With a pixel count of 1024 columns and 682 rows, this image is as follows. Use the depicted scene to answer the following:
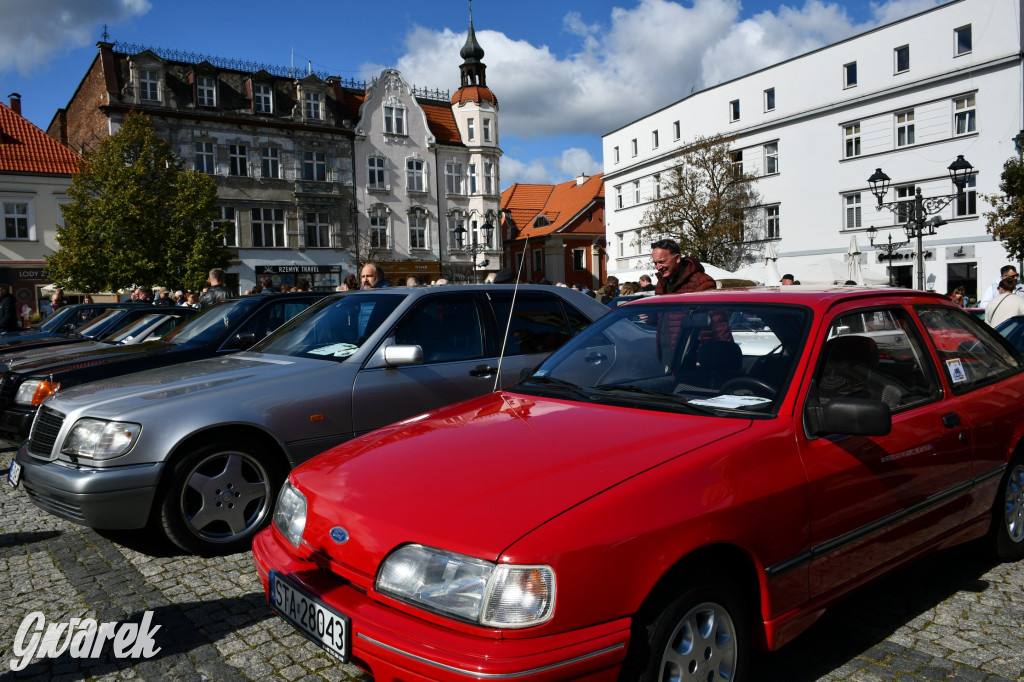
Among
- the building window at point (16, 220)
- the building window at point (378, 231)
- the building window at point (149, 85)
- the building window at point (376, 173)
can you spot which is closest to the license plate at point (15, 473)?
the building window at point (16, 220)

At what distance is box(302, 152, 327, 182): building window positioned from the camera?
1671 inches

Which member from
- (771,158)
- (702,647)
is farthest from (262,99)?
(702,647)

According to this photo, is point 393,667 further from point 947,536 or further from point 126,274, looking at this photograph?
point 126,274

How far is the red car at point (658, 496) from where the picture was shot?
228 centimetres

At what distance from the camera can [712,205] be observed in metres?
42.8

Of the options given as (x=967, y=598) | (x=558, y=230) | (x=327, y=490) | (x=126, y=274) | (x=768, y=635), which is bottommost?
(x=967, y=598)

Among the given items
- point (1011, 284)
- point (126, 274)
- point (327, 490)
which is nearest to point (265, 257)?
point (126, 274)

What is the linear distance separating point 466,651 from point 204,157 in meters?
41.6

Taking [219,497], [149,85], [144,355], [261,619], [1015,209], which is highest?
[149,85]

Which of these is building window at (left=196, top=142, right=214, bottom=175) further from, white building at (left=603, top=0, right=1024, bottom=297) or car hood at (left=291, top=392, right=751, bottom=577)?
car hood at (left=291, top=392, right=751, bottom=577)

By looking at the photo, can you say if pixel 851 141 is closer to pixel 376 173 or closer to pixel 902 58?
pixel 902 58

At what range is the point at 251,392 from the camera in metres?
4.77

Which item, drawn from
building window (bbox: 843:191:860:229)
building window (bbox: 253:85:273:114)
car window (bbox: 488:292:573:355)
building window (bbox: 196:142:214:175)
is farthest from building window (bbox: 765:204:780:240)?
car window (bbox: 488:292:573:355)

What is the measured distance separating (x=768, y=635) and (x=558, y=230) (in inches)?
2445
